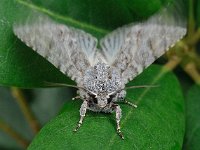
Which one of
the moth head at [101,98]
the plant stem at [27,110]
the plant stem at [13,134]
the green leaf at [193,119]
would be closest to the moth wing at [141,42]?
the moth head at [101,98]

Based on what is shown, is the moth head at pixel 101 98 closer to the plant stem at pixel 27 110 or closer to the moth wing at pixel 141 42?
the moth wing at pixel 141 42

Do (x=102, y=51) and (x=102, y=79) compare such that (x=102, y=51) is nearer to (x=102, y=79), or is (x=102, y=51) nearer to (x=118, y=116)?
(x=102, y=79)

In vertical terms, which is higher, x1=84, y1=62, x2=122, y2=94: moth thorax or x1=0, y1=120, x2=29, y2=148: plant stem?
x1=84, y1=62, x2=122, y2=94: moth thorax

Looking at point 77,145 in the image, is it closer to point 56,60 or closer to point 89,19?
point 56,60

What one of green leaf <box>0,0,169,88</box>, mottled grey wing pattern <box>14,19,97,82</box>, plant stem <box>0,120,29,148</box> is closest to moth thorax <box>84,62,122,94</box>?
mottled grey wing pattern <box>14,19,97,82</box>

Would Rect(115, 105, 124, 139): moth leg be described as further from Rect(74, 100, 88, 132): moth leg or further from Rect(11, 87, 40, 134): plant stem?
Rect(11, 87, 40, 134): plant stem

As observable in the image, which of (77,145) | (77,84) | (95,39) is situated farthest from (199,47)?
(77,145)
